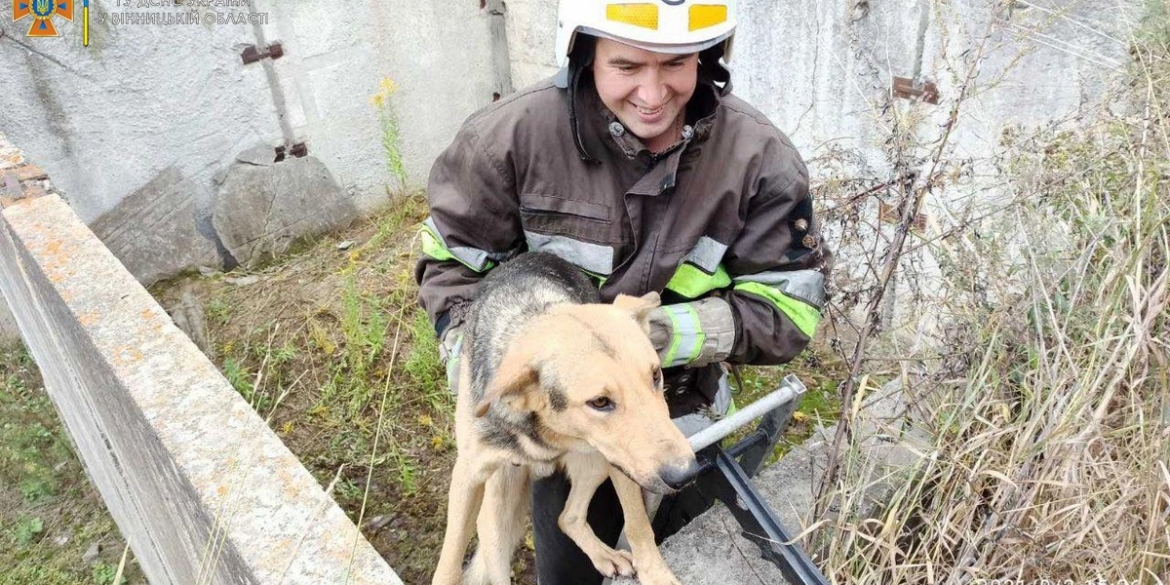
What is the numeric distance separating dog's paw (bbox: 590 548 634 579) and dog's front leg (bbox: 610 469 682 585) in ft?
0.21

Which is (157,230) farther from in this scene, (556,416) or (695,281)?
(556,416)

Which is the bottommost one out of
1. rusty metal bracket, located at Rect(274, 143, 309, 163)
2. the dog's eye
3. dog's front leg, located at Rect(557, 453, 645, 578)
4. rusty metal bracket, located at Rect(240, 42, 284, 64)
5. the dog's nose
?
rusty metal bracket, located at Rect(274, 143, 309, 163)

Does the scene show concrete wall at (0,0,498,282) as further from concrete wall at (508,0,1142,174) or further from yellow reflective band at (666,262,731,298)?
yellow reflective band at (666,262,731,298)

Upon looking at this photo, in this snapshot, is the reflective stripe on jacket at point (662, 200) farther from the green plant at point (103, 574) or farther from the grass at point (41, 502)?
the grass at point (41, 502)

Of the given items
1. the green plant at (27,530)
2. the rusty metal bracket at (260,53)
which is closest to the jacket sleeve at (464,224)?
the green plant at (27,530)

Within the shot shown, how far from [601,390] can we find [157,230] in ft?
16.9

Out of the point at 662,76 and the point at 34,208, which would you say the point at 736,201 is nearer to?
the point at 662,76

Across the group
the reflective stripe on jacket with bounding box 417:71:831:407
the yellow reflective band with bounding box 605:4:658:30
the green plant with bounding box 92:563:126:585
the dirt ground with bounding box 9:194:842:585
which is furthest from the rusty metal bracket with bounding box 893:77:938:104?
the green plant with bounding box 92:563:126:585

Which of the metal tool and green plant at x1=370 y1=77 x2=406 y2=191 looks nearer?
the metal tool

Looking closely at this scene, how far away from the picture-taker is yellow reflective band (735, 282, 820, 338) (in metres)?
2.65

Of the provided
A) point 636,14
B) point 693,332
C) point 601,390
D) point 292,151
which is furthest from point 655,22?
point 292,151

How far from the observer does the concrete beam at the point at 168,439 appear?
79.8 inches

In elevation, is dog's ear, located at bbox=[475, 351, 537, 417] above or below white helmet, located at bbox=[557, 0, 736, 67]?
below

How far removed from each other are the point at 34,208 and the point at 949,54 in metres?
4.60
